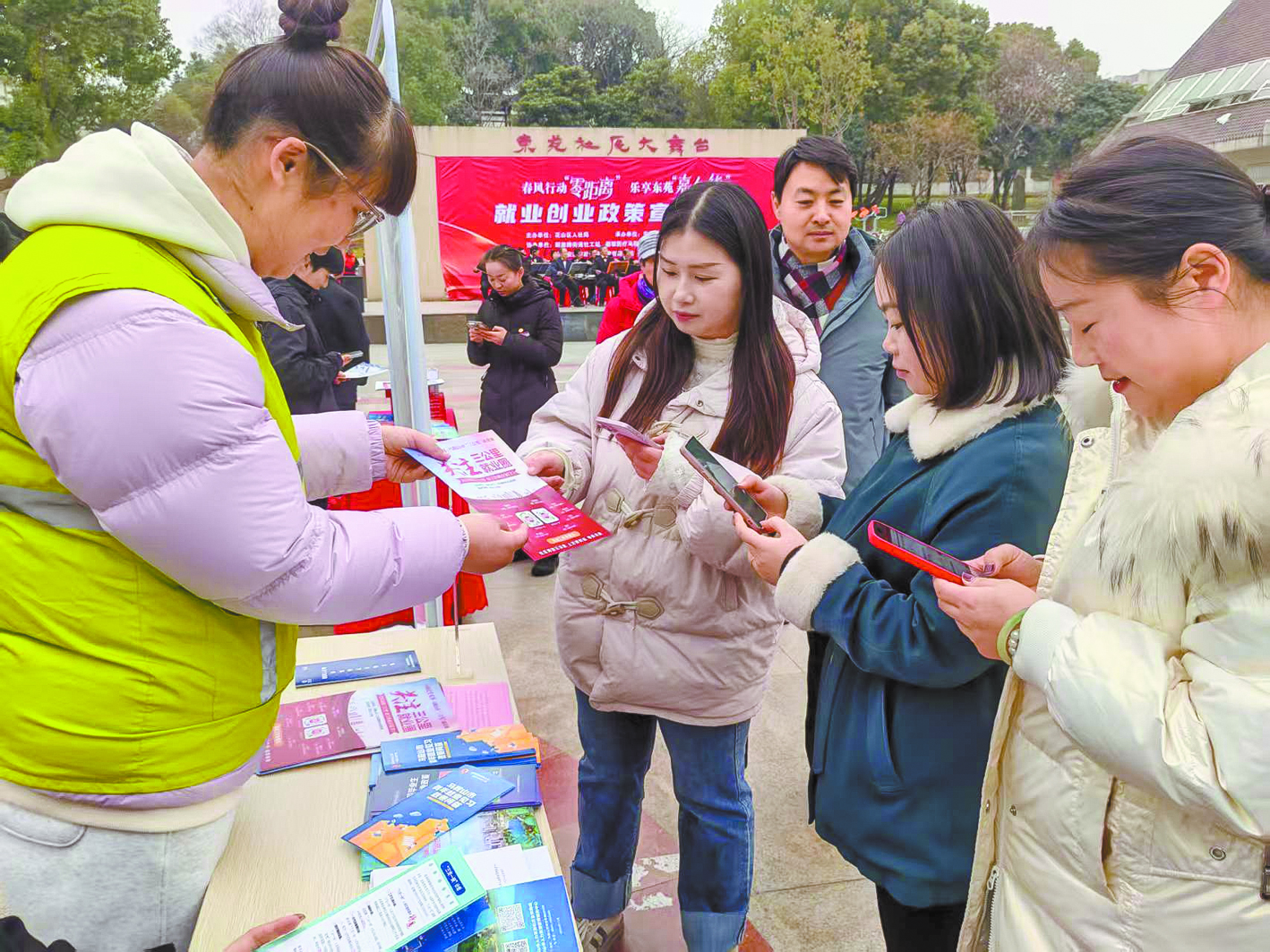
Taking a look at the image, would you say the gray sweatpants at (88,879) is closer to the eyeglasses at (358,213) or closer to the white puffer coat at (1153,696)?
the eyeglasses at (358,213)

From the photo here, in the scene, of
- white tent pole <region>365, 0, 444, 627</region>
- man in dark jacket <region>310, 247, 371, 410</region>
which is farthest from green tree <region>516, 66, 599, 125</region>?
white tent pole <region>365, 0, 444, 627</region>

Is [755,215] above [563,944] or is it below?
above

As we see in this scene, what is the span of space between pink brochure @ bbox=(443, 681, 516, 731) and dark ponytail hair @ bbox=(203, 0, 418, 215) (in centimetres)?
92

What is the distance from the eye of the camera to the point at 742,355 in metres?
1.76

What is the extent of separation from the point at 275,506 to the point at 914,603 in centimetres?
85

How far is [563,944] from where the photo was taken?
106 cm

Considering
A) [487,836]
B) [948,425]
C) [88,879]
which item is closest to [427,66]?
[948,425]

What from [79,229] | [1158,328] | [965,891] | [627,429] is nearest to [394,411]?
[627,429]

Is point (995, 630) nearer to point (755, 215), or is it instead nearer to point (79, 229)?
point (755, 215)

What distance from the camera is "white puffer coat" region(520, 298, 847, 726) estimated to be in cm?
168

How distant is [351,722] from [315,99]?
1015 millimetres

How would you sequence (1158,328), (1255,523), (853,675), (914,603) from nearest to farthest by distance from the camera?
(1255,523), (1158,328), (914,603), (853,675)

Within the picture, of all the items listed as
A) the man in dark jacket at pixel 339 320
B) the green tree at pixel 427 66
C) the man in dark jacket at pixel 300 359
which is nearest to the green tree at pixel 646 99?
the green tree at pixel 427 66

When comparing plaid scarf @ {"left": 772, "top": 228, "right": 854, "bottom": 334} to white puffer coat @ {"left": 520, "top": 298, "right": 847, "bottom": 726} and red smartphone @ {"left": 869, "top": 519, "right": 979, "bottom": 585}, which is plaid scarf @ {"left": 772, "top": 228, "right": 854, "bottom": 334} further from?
red smartphone @ {"left": 869, "top": 519, "right": 979, "bottom": 585}
